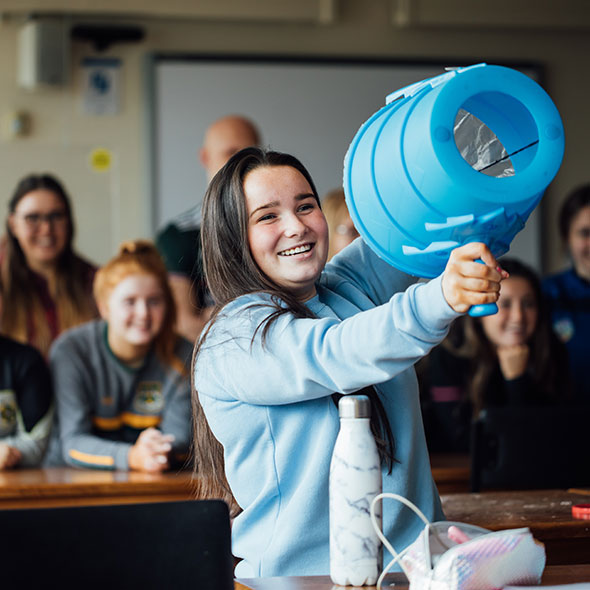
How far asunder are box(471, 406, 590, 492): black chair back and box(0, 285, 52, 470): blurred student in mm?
1362

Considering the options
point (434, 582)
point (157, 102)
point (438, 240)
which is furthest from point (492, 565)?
point (157, 102)

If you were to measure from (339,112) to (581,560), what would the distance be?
3.22 m

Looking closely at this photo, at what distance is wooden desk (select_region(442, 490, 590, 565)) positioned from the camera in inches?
62.2

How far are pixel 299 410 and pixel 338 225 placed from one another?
74.6 inches

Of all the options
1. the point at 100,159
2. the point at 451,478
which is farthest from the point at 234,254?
the point at 100,159

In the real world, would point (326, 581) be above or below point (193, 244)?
below

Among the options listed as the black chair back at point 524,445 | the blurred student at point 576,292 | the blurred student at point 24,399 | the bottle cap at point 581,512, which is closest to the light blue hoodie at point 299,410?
the bottle cap at point 581,512

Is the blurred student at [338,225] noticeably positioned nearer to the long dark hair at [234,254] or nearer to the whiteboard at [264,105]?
the whiteboard at [264,105]

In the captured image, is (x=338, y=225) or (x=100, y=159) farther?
(x=100, y=159)

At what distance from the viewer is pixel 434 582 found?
103 centimetres

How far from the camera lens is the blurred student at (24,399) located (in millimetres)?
2924

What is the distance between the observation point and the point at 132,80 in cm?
437

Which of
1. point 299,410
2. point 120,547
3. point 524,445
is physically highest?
point 299,410

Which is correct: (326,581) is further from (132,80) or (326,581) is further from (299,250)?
(132,80)
